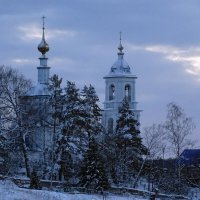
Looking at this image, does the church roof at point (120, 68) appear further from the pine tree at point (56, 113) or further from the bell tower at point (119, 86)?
the pine tree at point (56, 113)

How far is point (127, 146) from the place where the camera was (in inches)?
2229

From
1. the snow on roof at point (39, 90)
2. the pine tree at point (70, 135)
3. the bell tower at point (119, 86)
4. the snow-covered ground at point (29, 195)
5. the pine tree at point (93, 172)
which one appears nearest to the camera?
the snow-covered ground at point (29, 195)

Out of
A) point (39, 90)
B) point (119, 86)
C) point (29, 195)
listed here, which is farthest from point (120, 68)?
point (29, 195)

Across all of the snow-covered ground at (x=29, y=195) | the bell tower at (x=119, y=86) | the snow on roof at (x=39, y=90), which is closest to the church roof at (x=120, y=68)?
the bell tower at (x=119, y=86)

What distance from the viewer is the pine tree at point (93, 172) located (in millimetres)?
45688

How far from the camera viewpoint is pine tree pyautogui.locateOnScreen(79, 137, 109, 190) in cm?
4569

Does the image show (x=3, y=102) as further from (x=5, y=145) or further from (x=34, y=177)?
(x=34, y=177)

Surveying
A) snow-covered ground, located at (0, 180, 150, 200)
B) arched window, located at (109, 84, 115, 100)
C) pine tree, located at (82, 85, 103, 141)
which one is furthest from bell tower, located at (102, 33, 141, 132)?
snow-covered ground, located at (0, 180, 150, 200)

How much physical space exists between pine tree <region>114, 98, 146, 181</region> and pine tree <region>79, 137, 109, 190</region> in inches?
276

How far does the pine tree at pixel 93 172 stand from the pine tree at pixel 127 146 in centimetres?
700

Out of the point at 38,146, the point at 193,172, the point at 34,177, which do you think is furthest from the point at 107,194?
the point at 193,172

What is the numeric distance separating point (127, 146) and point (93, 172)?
35.1 feet

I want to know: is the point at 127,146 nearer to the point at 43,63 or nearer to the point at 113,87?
the point at 43,63

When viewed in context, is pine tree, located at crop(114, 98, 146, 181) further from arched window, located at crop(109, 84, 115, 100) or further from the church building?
arched window, located at crop(109, 84, 115, 100)
